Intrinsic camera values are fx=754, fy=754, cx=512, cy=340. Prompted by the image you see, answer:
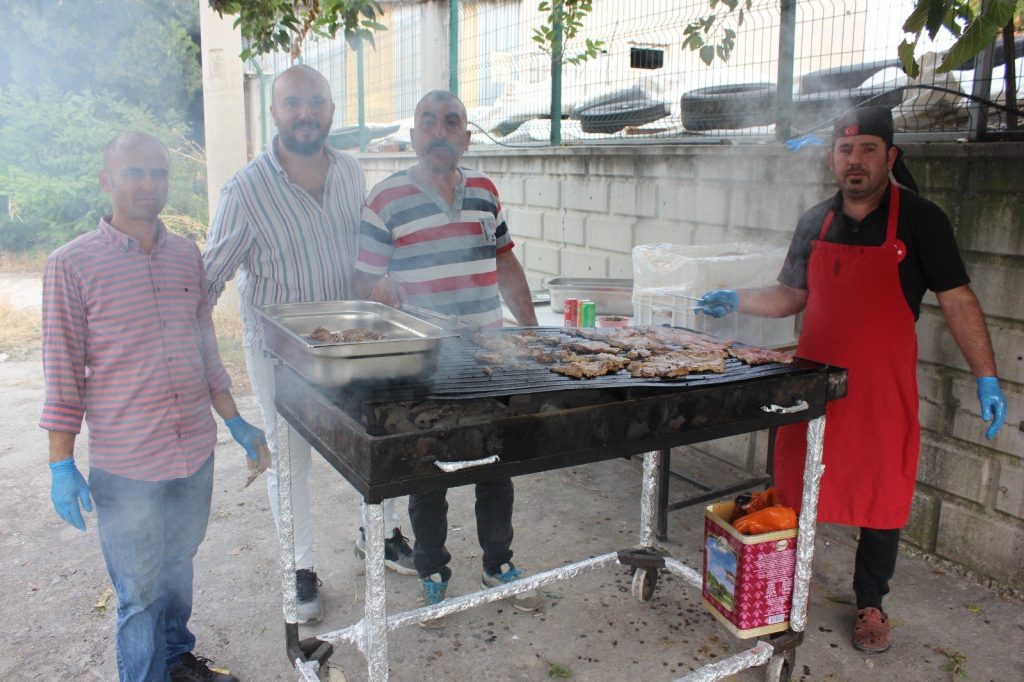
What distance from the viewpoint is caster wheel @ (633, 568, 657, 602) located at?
3477 mm

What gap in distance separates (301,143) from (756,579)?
2.56 m

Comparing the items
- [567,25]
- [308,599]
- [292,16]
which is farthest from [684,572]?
[567,25]

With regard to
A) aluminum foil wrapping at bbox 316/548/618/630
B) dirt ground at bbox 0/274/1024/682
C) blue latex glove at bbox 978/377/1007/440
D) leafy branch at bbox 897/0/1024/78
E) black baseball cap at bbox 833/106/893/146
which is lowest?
dirt ground at bbox 0/274/1024/682

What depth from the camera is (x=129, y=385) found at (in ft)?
8.04

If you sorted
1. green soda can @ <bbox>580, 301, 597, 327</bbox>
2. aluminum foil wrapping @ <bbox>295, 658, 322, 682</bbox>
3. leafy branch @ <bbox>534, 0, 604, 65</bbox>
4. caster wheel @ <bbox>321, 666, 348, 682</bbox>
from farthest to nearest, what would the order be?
leafy branch @ <bbox>534, 0, 604, 65</bbox>, green soda can @ <bbox>580, 301, 597, 327</bbox>, caster wheel @ <bbox>321, 666, 348, 682</bbox>, aluminum foil wrapping @ <bbox>295, 658, 322, 682</bbox>

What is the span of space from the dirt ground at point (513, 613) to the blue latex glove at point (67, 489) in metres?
0.96

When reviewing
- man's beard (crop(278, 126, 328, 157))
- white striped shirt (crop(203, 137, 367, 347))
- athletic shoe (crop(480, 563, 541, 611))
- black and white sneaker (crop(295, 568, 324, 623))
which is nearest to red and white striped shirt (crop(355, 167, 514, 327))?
white striped shirt (crop(203, 137, 367, 347))

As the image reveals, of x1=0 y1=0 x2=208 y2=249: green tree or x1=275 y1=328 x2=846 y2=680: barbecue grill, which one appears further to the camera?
x1=0 y1=0 x2=208 y2=249: green tree

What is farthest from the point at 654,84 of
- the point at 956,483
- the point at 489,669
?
the point at 489,669

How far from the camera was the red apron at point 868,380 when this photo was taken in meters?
2.96

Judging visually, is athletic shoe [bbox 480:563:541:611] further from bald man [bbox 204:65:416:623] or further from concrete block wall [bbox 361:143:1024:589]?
concrete block wall [bbox 361:143:1024:589]

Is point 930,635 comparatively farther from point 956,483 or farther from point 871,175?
point 871,175

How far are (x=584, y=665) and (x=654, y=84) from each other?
4305 mm

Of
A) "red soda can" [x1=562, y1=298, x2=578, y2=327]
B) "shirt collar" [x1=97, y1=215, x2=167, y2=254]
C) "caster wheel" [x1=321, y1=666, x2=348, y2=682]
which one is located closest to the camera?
"shirt collar" [x1=97, y1=215, x2=167, y2=254]
